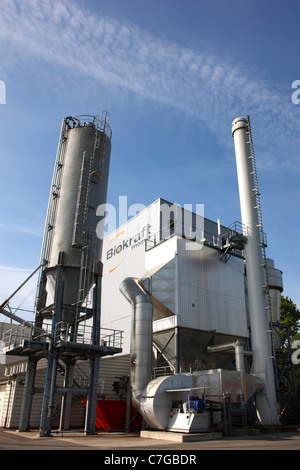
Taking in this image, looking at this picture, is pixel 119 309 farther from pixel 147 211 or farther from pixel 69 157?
pixel 69 157

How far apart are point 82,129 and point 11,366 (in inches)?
711

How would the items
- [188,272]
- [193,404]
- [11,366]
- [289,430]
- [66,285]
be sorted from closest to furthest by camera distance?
[193,404] → [66,285] → [289,430] → [188,272] → [11,366]

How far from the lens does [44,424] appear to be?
17.2 m

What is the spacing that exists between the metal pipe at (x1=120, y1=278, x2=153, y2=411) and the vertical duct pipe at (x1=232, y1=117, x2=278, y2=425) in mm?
8277

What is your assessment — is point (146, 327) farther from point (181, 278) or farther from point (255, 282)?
point (255, 282)

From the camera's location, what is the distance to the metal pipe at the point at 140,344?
19688 mm

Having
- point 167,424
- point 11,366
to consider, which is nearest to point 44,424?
point 167,424

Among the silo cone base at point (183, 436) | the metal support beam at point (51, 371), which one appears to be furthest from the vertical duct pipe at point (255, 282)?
the metal support beam at point (51, 371)

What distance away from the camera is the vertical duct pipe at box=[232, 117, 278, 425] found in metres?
23.5

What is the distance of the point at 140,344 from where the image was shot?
20.5m

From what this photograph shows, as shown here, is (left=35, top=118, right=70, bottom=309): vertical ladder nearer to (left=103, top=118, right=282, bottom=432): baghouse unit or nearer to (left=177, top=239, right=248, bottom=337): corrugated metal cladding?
(left=103, top=118, right=282, bottom=432): baghouse unit

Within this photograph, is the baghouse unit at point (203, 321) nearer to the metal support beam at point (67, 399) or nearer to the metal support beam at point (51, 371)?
the metal support beam at point (67, 399)

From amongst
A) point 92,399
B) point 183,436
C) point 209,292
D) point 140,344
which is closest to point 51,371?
point 92,399

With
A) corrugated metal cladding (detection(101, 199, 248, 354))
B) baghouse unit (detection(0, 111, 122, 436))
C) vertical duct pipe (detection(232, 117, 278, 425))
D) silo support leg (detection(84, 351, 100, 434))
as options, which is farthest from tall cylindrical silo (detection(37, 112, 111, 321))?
vertical duct pipe (detection(232, 117, 278, 425))
